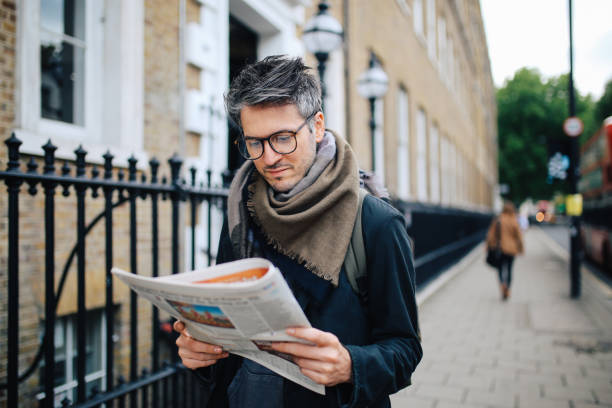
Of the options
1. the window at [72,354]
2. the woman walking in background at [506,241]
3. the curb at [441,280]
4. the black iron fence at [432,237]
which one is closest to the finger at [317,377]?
the window at [72,354]

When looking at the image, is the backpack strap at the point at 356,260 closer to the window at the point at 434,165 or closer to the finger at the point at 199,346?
the finger at the point at 199,346

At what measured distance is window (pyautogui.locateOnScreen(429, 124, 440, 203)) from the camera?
15.7 m

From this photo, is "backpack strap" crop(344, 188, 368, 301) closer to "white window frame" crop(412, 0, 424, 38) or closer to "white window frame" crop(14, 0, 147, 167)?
"white window frame" crop(14, 0, 147, 167)

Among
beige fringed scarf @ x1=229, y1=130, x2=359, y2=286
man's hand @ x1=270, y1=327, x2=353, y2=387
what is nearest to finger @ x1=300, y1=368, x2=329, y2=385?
man's hand @ x1=270, y1=327, x2=353, y2=387

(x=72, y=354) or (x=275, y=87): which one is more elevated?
(x=275, y=87)

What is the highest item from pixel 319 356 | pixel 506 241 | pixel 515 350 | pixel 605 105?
pixel 605 105

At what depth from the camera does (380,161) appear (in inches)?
428

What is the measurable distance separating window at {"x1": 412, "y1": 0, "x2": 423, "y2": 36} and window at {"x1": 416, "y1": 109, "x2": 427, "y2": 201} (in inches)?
98.9

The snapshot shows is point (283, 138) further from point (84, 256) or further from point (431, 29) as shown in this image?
point (431, 29)

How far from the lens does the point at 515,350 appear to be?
5.56 meters

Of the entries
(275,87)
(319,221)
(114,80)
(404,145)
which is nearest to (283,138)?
(275,87)

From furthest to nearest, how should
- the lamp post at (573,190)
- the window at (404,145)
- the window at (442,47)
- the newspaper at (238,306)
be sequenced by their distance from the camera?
the window at (442,47), the window at (404,145), the lamp post at (573,190), the newspaper at (238,306)

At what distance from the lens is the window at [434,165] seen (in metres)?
15.7

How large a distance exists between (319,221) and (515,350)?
5018mm
